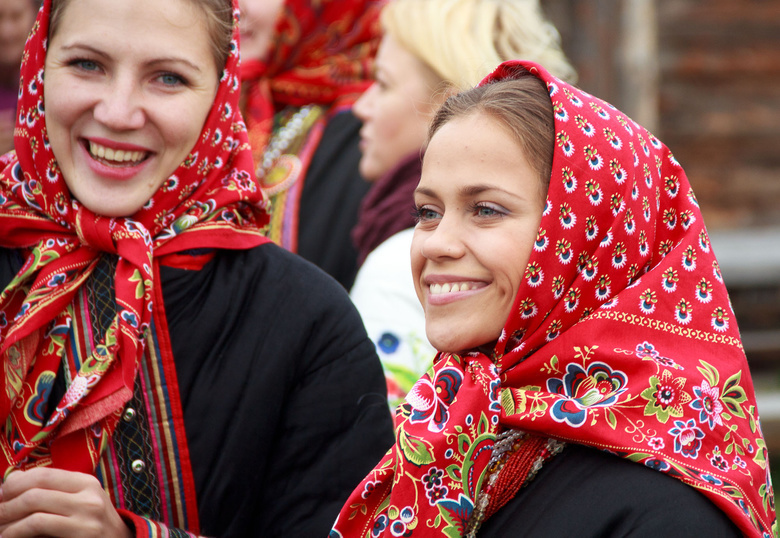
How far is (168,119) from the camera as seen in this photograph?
2195 millimetres

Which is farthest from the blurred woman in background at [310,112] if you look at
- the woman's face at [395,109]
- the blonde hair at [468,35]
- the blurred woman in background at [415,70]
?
the blonde hair at [468,35]

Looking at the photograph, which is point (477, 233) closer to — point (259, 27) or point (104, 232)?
point (104, 232)

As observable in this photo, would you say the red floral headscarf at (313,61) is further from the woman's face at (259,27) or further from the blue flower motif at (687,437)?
the blue flower motif at (687,437)

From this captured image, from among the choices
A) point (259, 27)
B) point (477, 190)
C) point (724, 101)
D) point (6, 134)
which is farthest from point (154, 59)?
point (724, 101)

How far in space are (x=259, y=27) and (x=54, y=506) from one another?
2700 millimetres

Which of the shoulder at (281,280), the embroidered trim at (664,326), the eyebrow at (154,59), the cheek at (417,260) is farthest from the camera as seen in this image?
the shoulder at (281,280)

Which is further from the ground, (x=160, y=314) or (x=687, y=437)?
(x=160, y=314)

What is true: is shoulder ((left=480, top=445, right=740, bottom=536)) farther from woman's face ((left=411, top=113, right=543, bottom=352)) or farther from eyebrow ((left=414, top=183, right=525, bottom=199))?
eyebrow ((left=414, top=183, right=525, bottom=199))

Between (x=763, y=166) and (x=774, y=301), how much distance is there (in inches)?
37.1

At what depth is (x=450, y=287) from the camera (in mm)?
1918

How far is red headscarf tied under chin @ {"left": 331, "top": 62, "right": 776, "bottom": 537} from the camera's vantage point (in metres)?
1.74

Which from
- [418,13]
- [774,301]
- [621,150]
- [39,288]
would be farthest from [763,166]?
[39,288]

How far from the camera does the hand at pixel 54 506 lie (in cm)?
189

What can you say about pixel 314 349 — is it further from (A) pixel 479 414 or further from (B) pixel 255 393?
(A) pixel 479 414
